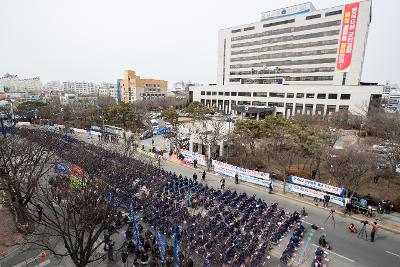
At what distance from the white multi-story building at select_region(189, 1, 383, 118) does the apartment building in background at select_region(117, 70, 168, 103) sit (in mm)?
37356

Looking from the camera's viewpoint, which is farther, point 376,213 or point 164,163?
point 164,163

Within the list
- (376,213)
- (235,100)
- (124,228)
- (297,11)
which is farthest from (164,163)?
(297,11)

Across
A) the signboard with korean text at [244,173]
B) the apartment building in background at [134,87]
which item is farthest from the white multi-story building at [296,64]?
the apartment building in background at [134,87]

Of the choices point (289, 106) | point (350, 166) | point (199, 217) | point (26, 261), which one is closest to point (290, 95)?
point (289, 106)

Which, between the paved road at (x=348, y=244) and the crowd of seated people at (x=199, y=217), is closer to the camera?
the crowd of seated people at (x=199, y=217)

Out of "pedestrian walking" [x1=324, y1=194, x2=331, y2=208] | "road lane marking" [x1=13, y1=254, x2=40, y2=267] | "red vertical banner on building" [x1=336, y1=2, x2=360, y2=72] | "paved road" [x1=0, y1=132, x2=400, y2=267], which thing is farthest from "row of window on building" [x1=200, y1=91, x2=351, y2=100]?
"road lane marking" [x1=13, y1=254, x2=40, y2=267]

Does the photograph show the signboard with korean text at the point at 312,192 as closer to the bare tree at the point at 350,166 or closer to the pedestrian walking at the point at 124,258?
the bare tree at the point at 350,166

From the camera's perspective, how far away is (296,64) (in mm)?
64375

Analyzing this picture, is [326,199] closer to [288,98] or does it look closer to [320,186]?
[320,186]

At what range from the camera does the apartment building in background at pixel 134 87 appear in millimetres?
105312

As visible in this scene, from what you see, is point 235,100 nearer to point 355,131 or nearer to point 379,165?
point 355,131

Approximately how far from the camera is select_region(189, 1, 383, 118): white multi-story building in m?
53.2

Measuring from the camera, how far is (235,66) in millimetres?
77625

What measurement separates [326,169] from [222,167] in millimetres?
11623
